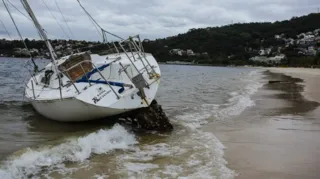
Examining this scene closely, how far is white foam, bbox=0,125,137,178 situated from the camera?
720cm

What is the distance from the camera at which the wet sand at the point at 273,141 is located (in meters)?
7.10

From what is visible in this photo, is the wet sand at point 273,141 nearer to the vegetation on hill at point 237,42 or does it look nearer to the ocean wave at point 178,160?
the ocean wave at point 178,160

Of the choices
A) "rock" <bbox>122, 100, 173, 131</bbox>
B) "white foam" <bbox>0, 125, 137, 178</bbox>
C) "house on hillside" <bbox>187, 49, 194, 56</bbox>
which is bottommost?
"white foam" <bbox>0, 125, 137, 178</bbox>

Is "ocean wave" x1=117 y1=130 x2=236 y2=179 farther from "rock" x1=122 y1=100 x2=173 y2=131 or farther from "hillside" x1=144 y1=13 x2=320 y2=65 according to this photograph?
"hillside" x1=144 y1=13 x2=320 y2=65

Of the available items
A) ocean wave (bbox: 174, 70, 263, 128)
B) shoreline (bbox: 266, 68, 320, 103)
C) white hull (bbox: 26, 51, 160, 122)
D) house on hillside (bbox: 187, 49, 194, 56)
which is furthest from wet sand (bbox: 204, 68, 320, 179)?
house on hillside (bbox: 187, 49, 194, 56)

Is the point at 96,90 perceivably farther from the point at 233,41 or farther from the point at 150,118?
the point at 233,41

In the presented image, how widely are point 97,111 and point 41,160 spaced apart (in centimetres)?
263

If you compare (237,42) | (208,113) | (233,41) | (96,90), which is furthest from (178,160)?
(233,41)

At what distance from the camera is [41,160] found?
7816 millimetres

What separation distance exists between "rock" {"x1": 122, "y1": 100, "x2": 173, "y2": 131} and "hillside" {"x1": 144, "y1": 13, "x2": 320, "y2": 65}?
116210 millimetres

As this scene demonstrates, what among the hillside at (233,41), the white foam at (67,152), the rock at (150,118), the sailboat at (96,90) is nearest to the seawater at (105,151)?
the white foam at (67,152)

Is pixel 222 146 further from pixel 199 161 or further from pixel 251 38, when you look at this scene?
pixel 251 38

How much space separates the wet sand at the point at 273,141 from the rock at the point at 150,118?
1.51m

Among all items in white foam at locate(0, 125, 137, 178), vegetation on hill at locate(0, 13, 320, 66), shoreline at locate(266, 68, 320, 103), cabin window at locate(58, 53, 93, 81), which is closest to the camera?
white foam at locate(0, 125, 137, 178)
